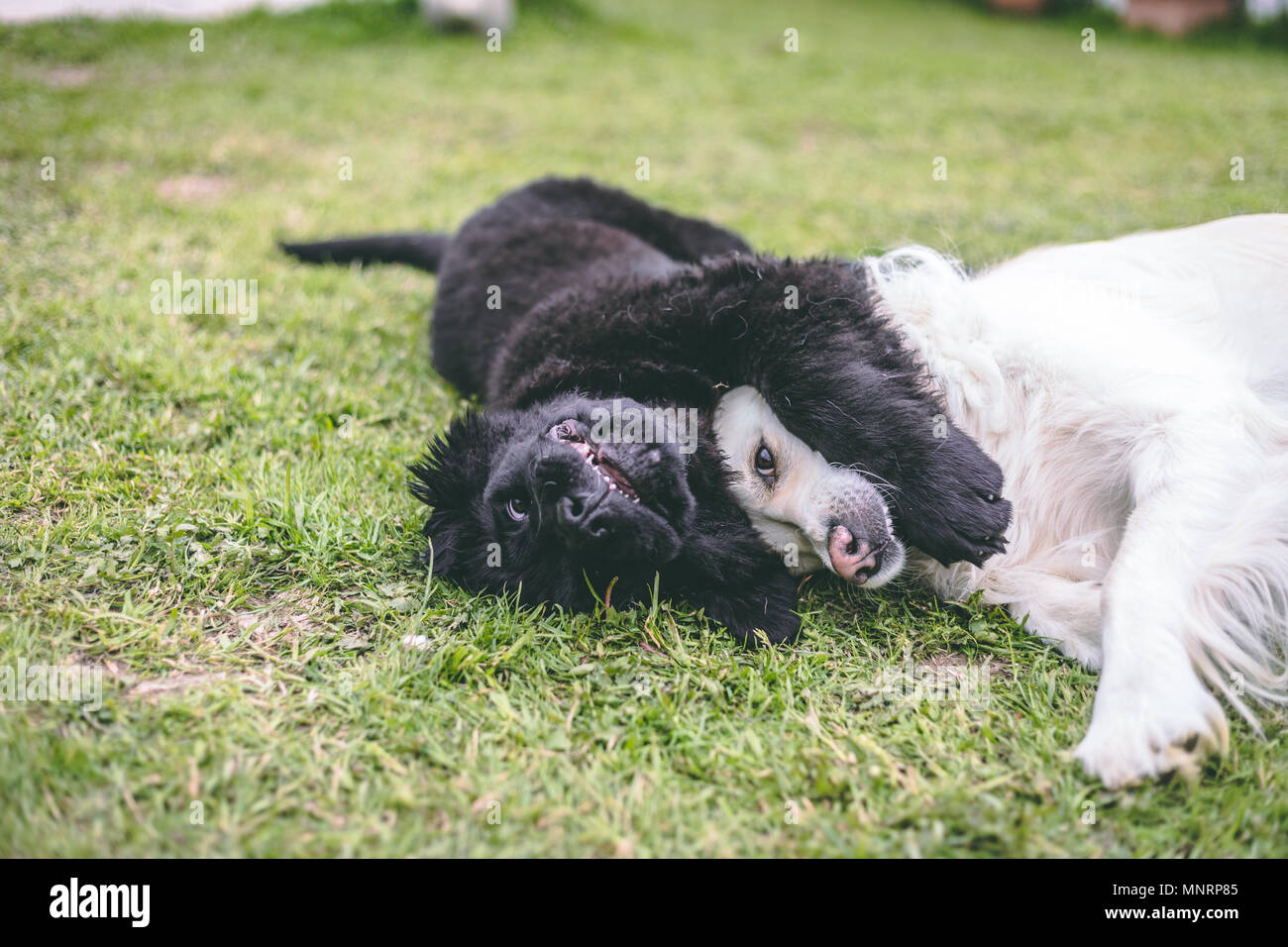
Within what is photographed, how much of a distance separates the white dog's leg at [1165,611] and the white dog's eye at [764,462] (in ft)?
3.26

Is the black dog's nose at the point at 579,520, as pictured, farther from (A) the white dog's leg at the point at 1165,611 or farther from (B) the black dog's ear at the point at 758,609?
(A) the white dog's leg at the point at 1165,611

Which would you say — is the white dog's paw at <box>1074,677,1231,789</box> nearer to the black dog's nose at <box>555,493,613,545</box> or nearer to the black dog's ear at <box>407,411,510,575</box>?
the black dog's nose at <box>555,493,613,545</box>

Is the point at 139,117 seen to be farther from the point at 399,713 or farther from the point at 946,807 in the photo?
the point at 946,807

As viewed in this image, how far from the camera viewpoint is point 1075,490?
2615 mm

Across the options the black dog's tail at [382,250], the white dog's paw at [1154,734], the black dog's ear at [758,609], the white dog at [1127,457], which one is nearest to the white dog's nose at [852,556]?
the white dog at [1127,457]

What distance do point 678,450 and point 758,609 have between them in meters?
0.52

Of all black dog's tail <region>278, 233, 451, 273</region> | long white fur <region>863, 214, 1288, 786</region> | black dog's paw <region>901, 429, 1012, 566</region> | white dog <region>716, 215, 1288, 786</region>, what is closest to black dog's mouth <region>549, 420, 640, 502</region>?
white dog <region>716, 215, 1288, 786</region>

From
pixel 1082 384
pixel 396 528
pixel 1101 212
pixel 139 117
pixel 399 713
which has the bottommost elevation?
pixel 399 713

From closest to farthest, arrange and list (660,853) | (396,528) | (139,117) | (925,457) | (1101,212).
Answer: (660,853) < (925,457) < (396,528) < (1101,212) < (139,117)

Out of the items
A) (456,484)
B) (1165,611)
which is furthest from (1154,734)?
(456,484)

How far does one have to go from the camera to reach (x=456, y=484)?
263 cm

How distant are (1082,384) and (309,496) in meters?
2.44

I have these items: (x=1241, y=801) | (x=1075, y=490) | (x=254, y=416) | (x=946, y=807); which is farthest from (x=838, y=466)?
(x=254, y=416)

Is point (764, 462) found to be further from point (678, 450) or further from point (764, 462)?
point (678, 450)
